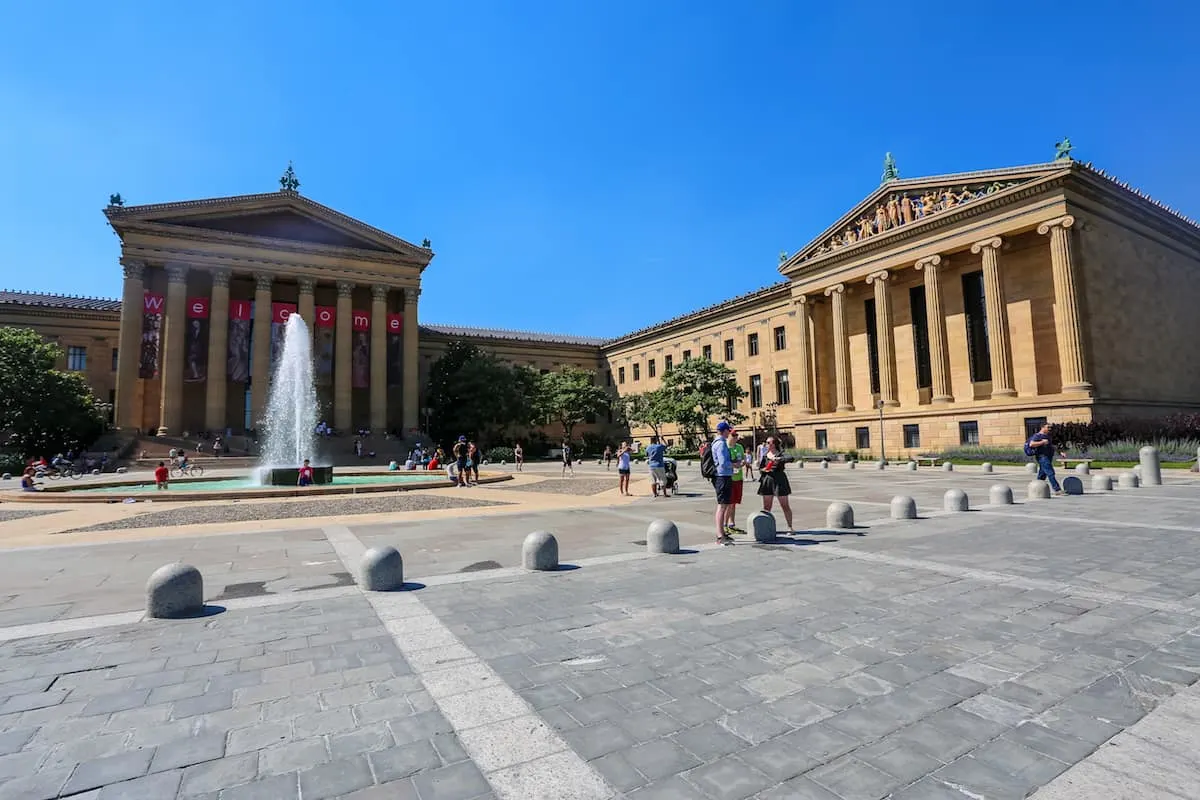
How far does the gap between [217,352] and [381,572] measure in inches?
1935

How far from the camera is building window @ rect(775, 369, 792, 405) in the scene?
5153cm

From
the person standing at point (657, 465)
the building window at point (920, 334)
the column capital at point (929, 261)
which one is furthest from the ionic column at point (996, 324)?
the person standing at point (657, 465)

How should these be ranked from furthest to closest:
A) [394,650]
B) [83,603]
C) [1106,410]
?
[1106,410] < [83,603] < [394,650]

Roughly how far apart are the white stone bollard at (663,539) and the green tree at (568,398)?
164 feet

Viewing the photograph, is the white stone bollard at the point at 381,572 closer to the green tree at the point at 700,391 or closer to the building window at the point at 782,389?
the green tree at the point at 700,391

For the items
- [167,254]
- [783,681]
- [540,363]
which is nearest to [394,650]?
[783,681]

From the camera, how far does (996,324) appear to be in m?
35.1

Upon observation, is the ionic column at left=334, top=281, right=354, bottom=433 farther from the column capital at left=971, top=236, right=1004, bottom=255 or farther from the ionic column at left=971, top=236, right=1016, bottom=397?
the column capital at left=971, top=236, right=1004, bottom=255

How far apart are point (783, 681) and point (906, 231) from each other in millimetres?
43019

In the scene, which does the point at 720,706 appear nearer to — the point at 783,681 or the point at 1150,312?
the point at 783,681

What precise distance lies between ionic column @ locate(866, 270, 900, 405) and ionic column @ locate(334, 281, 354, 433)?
43.1 m

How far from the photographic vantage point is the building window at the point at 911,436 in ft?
129

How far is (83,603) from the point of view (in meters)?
6.44

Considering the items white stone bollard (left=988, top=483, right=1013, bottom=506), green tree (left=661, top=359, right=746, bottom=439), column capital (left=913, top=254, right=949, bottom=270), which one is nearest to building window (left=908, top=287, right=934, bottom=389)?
column capital (left=913, top=254, right=949, bottom=270)
